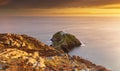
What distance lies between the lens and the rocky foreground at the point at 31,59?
9016 mm

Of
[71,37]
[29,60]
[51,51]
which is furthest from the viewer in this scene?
[71,37]

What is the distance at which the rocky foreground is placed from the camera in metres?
9.02

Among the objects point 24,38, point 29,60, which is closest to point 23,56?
point 29,60

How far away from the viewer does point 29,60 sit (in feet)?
30.6

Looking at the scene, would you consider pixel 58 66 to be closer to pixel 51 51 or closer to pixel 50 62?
pixel 50 62

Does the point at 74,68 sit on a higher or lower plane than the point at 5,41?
lower

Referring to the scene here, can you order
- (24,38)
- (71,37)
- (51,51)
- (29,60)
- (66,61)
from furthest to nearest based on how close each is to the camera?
(71,37) → (24,38) → (51,51) → (66,61) → (29,60)

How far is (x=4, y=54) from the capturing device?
9.77m

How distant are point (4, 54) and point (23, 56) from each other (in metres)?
0.63

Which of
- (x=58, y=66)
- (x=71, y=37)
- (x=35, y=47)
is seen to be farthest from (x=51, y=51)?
(x=71, y=37)

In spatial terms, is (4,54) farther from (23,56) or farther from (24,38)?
(24,38)

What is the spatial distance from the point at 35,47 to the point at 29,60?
260 centimetres

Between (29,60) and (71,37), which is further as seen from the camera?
(71,37)

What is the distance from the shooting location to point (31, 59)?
944 cm
